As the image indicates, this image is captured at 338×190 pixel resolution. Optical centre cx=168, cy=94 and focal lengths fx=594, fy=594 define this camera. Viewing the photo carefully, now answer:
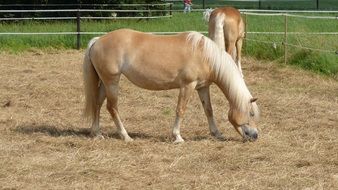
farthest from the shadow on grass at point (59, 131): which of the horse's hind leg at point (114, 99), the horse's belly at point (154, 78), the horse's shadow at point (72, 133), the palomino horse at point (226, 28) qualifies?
the palomino horse at point (226, 28)

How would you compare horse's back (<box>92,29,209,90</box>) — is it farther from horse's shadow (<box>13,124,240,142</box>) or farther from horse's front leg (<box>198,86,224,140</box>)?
horse's shadow (<box>13,124,240,142</box>)

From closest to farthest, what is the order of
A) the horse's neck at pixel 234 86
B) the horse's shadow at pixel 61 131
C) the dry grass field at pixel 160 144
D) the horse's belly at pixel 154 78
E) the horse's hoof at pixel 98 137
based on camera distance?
the dry grass field at pixel 160 144 < the horse's neck at pixel 234 86 < the horse's belly at pixel 154 78 < the horse's hoof at pixel 98 137 < the horse's shadow at pixel 61 131

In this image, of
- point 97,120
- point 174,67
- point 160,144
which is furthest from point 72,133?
point 174,67

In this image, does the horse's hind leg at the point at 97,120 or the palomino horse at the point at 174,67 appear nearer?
the palomino horse at the point at 174,67

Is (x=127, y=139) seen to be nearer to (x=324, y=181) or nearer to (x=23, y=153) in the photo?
(x=23, y=153)

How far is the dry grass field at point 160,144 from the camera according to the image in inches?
199

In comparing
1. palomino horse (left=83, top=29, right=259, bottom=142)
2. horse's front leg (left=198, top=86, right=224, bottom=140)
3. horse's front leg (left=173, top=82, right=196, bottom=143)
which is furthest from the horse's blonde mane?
horse's front leg (left=198, top=86, right=224, bottom=140)

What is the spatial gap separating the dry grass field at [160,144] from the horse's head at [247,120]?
0.11 meters

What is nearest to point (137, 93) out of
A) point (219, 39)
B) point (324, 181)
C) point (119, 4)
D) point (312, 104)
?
point (219, 39)

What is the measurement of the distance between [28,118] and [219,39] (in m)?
4.24

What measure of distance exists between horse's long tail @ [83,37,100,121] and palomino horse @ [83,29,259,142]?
59 mm

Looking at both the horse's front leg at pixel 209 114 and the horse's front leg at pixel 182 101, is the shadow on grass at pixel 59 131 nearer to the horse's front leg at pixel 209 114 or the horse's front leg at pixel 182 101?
the horse's front leg at pixel 182 101

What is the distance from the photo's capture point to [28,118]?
756 centimetres

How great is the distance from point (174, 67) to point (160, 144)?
33.0 inches
